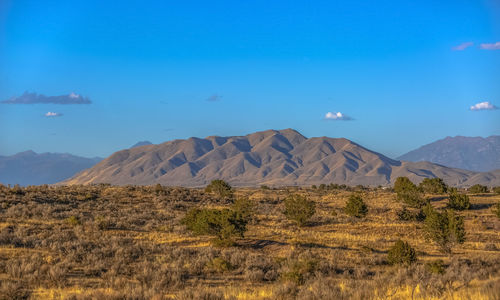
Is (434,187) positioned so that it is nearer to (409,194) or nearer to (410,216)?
(409,194)

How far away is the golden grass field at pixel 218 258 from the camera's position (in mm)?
13617

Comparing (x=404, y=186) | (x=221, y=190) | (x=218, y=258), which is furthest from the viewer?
(x=221, y=190)

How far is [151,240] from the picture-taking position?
26641 mm

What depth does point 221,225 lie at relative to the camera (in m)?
27.8

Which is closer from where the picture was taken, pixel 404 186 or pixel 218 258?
pixel 218 258

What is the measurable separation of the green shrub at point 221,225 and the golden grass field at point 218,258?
661mm

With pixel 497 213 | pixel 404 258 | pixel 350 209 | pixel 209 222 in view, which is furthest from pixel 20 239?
pixel 497 213

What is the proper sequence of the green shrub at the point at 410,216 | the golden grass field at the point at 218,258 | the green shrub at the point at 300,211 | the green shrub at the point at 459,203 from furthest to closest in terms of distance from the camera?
the green shrub at the point at 459,203 → the green shrub at the point at 410,216 → the green shrub at the point at 300,211 → the golden grass field at the point at 218,258

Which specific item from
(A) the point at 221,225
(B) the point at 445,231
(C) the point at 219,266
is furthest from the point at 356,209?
(C) the point at 219,266

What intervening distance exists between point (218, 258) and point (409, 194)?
3482cm

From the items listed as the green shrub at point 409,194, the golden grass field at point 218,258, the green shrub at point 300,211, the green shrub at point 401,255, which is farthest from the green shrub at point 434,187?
the green shrub at point 401,255

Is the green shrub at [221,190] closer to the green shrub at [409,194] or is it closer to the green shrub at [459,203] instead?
the green shrub at [409,194]

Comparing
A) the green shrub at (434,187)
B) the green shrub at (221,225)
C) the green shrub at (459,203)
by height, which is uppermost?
the green shrub at (221,225)

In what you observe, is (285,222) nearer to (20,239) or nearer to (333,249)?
(333,249)
